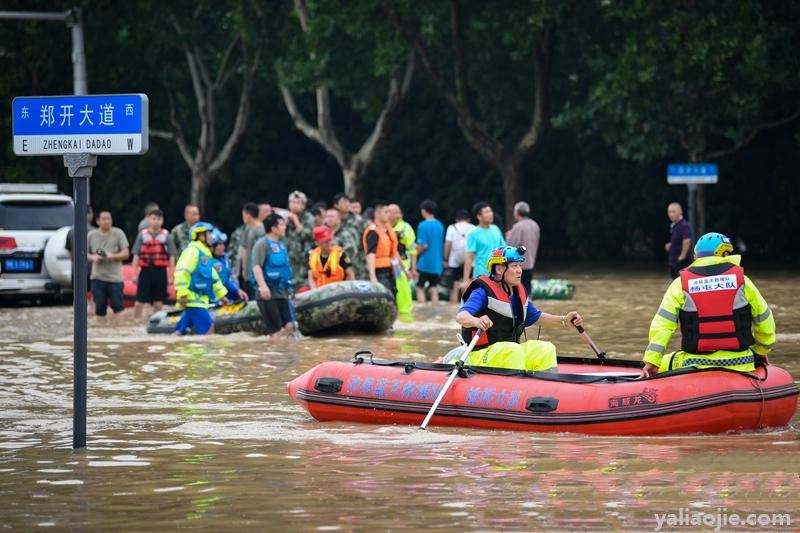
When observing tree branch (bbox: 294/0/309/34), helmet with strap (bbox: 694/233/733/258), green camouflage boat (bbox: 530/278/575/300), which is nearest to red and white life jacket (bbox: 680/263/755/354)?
helmet with strap (bbox: 694/233/733/258)

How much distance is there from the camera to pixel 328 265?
20906 millimetres

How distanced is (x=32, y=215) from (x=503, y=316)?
16.0 meters

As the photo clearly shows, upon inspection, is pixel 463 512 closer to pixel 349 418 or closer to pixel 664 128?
pixel 349 418

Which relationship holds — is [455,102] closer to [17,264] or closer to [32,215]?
[32,215]

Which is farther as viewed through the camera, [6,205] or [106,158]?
[106,158]

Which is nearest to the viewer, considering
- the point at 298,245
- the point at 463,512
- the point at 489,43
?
the point at 463,512

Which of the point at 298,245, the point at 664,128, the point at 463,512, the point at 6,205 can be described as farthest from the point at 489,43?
the point at 463,512

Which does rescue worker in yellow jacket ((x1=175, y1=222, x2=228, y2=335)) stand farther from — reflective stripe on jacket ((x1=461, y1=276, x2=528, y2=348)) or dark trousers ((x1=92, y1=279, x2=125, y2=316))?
reflective stripe on jacket ((x1=461, y1=276, x2=528, y2=348))

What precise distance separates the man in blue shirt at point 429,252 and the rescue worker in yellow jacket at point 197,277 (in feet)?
20.5

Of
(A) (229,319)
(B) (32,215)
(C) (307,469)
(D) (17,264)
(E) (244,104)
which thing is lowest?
(C) (307,469)

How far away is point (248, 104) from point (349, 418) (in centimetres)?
3057

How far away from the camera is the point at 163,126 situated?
45938 mm

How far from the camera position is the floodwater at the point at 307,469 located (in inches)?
344

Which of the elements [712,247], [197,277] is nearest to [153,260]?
[197,277]
